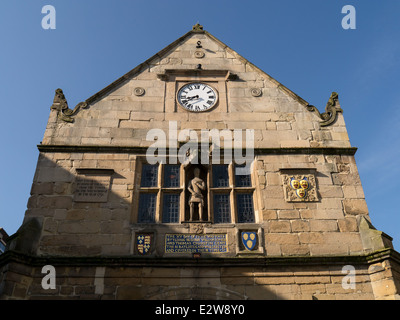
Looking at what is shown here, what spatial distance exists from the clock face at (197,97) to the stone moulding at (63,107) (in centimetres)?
282

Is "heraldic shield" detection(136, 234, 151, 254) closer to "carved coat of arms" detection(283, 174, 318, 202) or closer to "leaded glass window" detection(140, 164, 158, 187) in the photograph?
"leaded glass window" detection(140, 164, 158, 187)

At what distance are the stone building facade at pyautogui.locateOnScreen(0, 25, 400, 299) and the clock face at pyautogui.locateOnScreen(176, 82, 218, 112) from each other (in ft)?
0.15

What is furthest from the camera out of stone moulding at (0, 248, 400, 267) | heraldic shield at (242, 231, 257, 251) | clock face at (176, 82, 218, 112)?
clock face at (176, 82, 218, 112)

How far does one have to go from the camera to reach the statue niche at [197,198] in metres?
9.31

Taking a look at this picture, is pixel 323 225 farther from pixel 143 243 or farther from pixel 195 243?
pixel 143 243

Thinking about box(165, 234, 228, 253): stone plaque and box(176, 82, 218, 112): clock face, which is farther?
box(176, 82, 218, 112): clock face

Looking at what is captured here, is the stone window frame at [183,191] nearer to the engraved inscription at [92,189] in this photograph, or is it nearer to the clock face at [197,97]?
the engraved inscription at [92,189]

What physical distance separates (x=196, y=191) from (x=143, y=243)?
1817mm

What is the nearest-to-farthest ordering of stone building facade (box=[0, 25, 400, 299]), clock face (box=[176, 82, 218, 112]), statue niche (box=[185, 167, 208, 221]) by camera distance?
1. stone building facade (box=[0, 25, 400, 299])
2. statue niche (box=[185, 167, 208, 221])
3. clock face (box=[176, 82, 218, 112])

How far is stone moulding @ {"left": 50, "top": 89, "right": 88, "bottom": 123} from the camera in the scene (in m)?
10.9

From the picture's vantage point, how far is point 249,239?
348 inches

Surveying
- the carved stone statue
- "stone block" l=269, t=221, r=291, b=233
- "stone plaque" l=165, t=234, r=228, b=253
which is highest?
the carved stone statue

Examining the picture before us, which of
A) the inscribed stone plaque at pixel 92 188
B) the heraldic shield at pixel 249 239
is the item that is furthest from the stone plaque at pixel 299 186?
the inscribed stone plaque at pixel 92 188

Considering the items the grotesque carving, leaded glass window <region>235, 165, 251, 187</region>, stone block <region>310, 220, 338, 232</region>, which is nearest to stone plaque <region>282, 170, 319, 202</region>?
stone block <region>310, 220, 338, 232</region>
